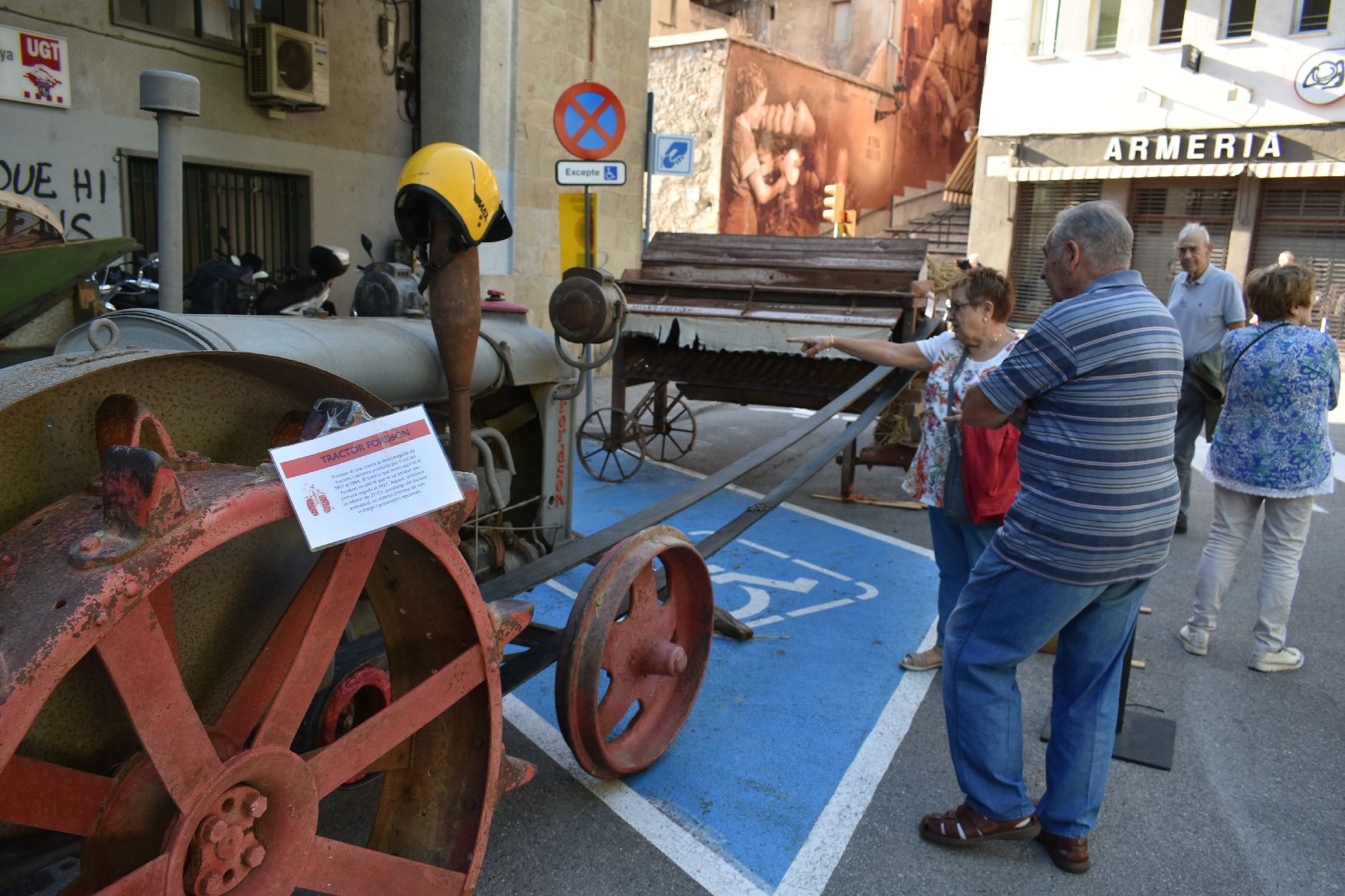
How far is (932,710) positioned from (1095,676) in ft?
3.63

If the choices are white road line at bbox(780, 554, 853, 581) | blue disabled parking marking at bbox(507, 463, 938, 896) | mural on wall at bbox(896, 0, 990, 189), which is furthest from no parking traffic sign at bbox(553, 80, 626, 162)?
mural on wall at bbox(896, 0, 990, 189)

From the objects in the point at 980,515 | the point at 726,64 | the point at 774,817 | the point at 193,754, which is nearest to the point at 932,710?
the point at 980,515

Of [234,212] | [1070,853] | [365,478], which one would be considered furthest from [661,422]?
[365,478]

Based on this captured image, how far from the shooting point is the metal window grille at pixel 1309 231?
54.3 ft

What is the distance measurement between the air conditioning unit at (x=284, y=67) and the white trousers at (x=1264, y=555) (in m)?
7.26

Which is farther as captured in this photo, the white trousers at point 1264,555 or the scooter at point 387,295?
the white trousers at point 1264,555

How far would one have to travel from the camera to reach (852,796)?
322cm

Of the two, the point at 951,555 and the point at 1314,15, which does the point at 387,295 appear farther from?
the point at 1314,15

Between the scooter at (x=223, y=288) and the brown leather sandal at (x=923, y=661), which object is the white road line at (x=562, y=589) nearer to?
the brown leather sandal at (x=923, y=661)

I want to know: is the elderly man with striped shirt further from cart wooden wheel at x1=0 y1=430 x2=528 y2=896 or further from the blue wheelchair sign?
the blue wheelchair sign

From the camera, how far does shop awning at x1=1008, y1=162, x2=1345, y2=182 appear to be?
52.4ft

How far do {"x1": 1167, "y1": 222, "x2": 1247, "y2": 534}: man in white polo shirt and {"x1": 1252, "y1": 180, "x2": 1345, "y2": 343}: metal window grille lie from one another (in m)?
12.5

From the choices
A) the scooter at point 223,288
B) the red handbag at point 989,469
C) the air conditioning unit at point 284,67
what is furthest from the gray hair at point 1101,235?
the air conditioning unit at point 284,67

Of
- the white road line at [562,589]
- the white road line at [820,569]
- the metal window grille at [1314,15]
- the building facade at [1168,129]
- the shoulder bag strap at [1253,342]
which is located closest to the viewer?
the shoulder bag strap at [1253,342]
